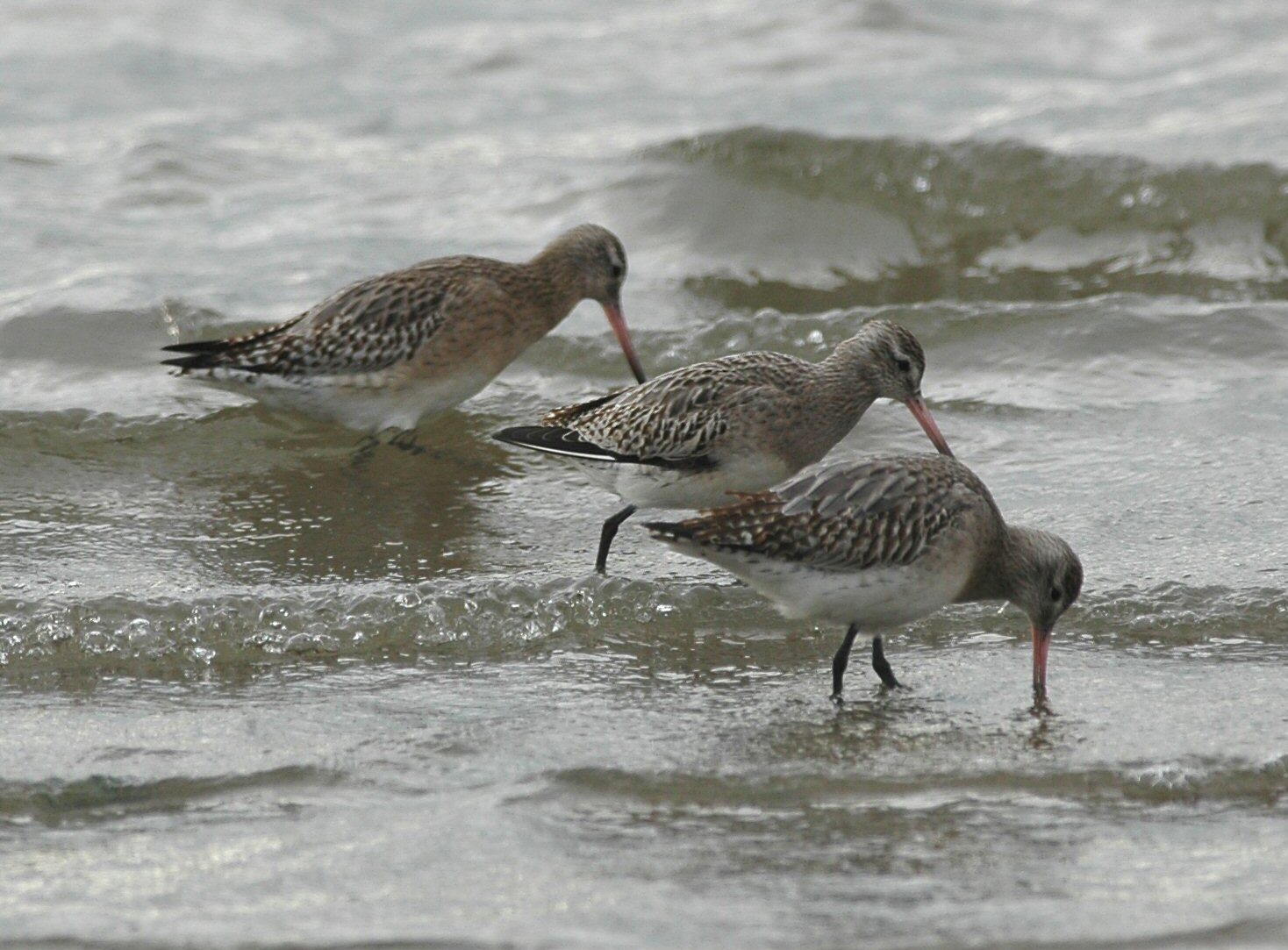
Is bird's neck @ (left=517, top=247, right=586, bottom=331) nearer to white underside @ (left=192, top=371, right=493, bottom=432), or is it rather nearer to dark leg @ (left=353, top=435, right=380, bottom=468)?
white underside @ (left=192, top=371, right=493, bottom=432)

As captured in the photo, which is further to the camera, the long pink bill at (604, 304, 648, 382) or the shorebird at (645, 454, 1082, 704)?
the long pink bill at (604, 304, 648, 382)

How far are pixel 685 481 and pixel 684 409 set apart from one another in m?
0.32

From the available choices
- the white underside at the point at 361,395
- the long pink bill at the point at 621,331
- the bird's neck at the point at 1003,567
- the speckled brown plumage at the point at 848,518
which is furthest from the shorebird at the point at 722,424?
the long pink bill at the point at 621,331

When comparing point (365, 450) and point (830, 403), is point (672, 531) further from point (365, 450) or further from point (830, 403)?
point (365, 450)

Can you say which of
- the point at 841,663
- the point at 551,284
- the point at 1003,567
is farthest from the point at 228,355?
the point at 1003,567

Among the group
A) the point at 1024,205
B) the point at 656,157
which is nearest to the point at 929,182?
the point at 1024,205

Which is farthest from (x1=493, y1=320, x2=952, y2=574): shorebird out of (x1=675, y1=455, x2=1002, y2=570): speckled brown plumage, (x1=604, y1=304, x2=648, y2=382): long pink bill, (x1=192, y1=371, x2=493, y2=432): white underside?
(x1=604, y1=304, x2=648, y2=382): long pink bill

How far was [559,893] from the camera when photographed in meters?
5.08

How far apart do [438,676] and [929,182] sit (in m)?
8.45

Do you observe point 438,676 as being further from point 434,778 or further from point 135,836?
point 135,836

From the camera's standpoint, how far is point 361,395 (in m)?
9.35

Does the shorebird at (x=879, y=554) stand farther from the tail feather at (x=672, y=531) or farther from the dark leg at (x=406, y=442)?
the dark leg at (x=406, y=442)

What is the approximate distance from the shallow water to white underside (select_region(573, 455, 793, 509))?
328 millimetres

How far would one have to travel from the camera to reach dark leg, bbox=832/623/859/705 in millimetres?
6672
